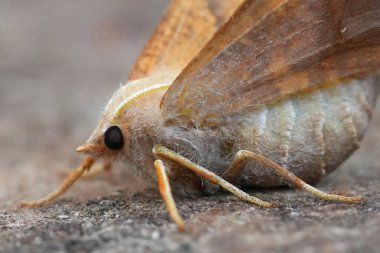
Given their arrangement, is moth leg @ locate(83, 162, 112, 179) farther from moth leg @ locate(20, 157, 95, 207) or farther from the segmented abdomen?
the segmented abdomen

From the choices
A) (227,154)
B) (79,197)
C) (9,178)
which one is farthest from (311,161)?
(9,178)

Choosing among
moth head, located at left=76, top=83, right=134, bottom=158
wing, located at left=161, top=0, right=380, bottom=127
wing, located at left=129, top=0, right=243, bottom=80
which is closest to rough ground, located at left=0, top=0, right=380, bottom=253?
moth head, located at left=76, top=83, right=134, bottom=158

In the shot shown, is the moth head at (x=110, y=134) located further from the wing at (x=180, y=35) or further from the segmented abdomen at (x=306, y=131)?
the segmented abdomen at (x=306, y=131)

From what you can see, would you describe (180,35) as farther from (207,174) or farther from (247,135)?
(207,174)

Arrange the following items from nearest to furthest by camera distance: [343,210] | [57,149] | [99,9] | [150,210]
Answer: [343,210], [150,210], [57,149], [99,9]

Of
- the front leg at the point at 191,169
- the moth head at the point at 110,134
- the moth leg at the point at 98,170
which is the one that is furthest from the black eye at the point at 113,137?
the moth leg at the point at 98,170

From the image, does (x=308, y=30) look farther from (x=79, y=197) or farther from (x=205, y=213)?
(x=79, y=197)

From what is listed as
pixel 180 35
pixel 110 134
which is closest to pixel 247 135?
pixel 110 134
